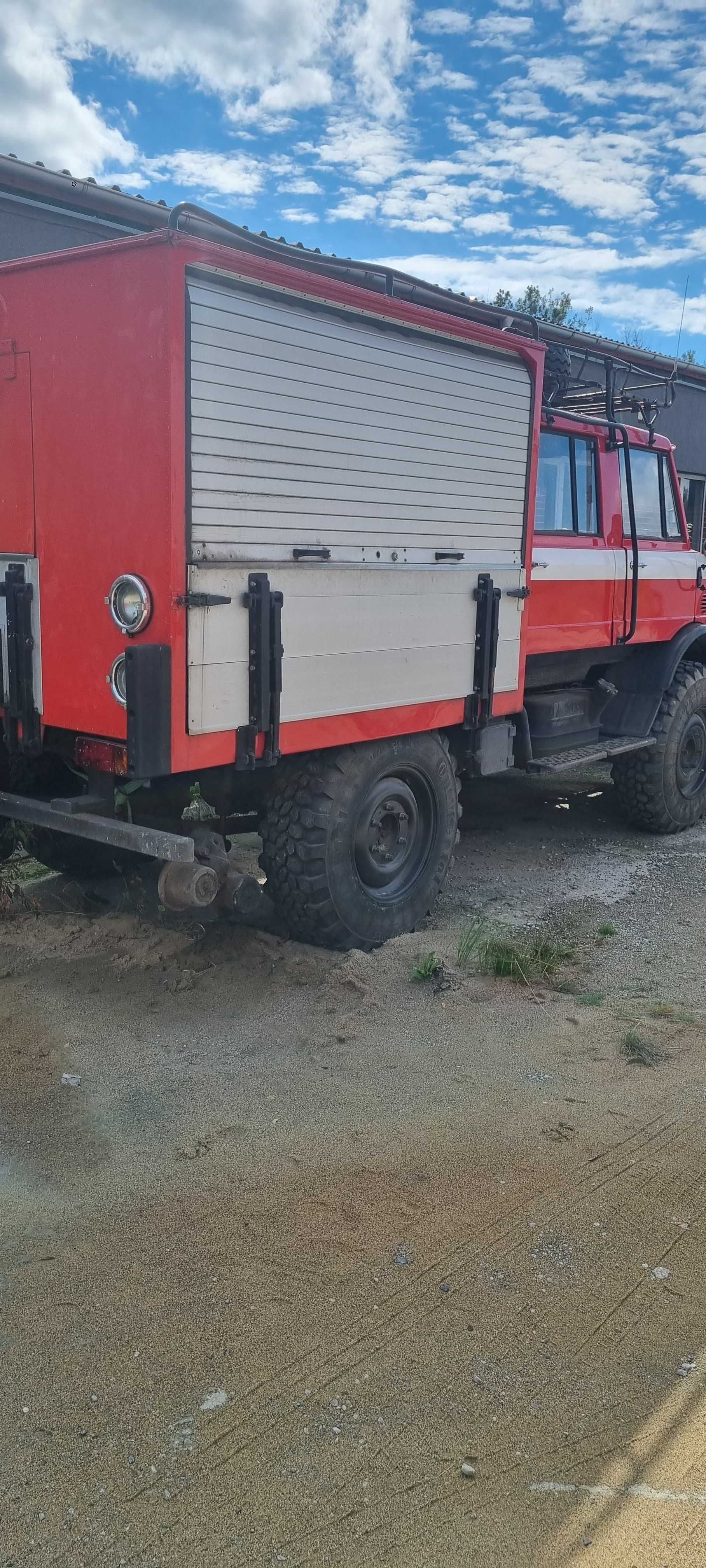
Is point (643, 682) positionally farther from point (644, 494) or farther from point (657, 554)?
point (644, 494)

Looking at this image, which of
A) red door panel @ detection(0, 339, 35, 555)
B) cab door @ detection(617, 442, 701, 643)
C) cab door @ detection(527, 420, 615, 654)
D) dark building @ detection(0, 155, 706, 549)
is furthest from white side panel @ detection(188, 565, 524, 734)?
dark building @ detection(0, 155, 706, 549)

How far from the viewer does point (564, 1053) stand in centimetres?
442

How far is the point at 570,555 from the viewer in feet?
22.6

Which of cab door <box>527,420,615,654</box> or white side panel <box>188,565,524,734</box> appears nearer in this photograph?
white side panel <box>188,565,524,734</box>

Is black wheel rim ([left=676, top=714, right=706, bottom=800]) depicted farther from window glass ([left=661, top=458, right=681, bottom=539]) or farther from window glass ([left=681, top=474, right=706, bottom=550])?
window glass ([left=681, top=474, right=706, bottom=550])

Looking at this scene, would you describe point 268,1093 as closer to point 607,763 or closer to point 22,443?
point 22,443

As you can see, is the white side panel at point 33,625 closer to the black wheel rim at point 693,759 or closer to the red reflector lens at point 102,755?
the red reflector lens at point 102,755

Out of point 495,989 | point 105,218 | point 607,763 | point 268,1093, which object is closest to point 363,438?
point 495,989

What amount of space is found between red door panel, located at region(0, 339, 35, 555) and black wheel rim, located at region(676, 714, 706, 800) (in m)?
5.01

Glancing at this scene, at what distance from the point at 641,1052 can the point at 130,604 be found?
255 cm

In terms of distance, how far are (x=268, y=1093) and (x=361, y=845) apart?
60.8 inches

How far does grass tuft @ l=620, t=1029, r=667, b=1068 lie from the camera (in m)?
4.33

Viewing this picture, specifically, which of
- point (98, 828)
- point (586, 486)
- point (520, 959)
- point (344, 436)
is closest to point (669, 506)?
point (586, 486)

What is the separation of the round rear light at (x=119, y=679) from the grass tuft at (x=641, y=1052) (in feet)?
7.55
